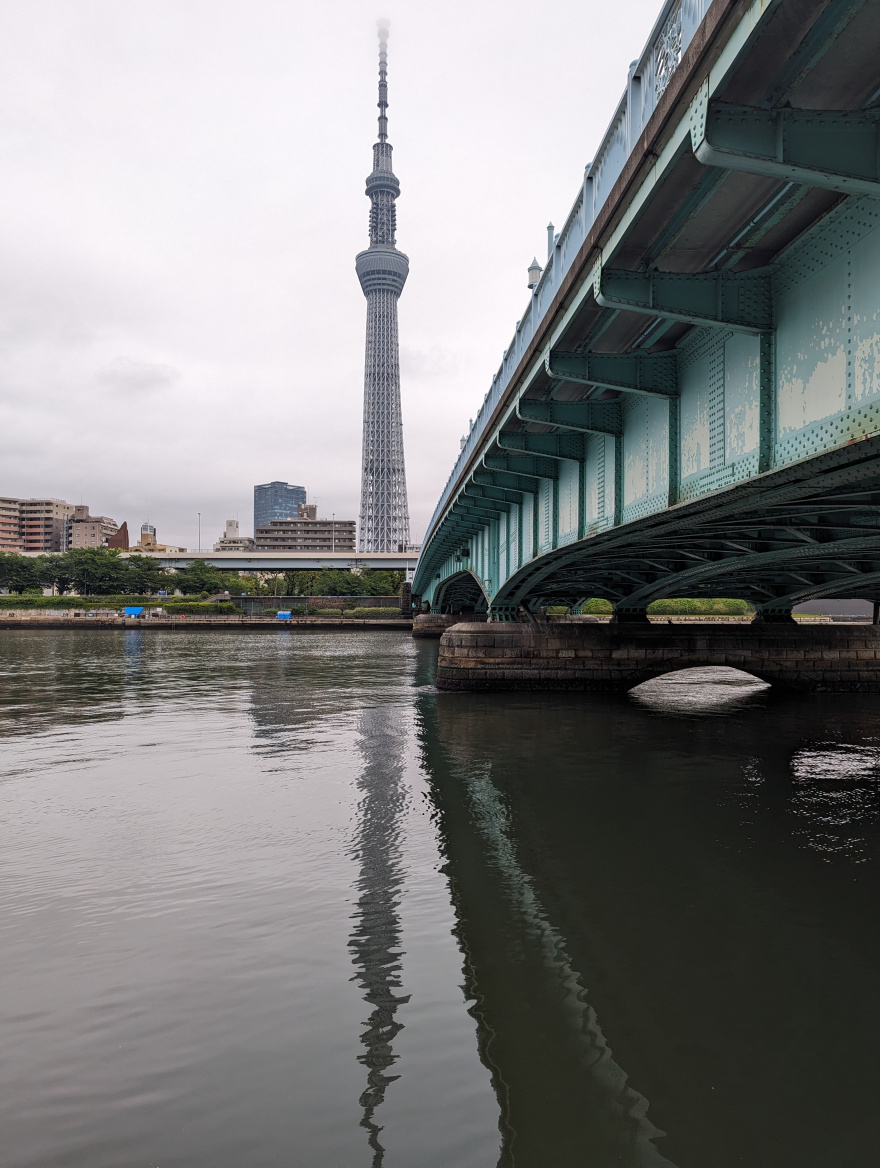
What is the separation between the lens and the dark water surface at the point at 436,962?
4.75 m

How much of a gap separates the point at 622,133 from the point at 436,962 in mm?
10074

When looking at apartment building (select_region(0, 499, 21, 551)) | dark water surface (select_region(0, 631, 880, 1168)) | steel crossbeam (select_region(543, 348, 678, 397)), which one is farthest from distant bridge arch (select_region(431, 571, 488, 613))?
apartment building (select_region(0, 499, 21, 551))

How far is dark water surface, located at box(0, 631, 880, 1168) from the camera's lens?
475 cm

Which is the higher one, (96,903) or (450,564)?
(450,564)

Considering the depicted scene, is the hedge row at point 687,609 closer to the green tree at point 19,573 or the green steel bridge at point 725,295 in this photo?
the green steel bridge at point 725,295

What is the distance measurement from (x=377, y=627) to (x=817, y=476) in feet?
270

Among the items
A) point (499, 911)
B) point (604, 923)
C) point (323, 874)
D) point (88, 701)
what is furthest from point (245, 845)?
point (88, 701)

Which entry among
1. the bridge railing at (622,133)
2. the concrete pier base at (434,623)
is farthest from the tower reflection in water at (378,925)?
the concrete pier base at (434,623)

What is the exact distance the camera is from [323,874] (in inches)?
372

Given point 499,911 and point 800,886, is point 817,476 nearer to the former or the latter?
point 800,886

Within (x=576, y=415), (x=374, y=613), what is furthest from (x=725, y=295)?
(x=374, y=613)

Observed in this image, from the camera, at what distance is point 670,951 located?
7.33 meters

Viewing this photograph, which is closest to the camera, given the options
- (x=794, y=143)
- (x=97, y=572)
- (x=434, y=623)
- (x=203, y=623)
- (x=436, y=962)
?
(x=794, y=143)

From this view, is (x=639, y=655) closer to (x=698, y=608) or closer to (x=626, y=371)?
(x=626, y=371)
